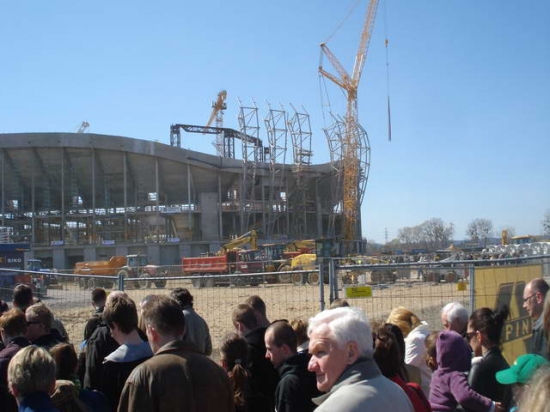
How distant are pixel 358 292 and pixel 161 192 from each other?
58.1 metres

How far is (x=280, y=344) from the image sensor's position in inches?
144

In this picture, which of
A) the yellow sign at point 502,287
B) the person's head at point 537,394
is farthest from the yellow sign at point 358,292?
the person's head at point 537,394

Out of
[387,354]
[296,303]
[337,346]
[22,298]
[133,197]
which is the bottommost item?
[296,303]

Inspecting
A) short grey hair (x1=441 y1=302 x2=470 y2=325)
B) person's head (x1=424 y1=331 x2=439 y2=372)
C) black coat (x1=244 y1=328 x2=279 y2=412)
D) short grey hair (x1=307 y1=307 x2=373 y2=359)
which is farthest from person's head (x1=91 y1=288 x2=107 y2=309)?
short grey hair (x1=307 y1=307 x2=373 y2=359)

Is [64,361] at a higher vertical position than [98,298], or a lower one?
lower

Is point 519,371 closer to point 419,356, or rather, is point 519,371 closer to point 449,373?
point 449,373

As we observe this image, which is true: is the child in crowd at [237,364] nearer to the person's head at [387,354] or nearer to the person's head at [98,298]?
the person's head at [387,354]

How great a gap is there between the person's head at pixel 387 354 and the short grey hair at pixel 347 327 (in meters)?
0.79

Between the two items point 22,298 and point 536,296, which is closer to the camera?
point 536,296

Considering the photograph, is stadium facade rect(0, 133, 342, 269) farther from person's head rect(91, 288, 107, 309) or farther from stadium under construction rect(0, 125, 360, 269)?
person's head rect(91, 288, 107, 309)

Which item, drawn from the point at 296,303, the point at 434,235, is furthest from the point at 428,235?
the point at 296,303

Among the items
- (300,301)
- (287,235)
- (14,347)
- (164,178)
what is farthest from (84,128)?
(14,347)

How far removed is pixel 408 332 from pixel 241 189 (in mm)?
57009

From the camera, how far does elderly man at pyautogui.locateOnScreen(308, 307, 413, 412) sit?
7.13ft
